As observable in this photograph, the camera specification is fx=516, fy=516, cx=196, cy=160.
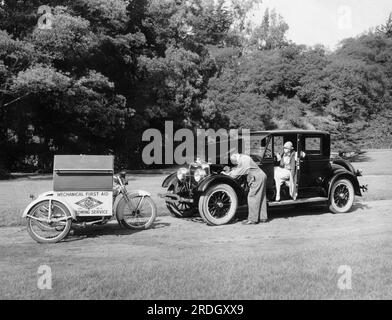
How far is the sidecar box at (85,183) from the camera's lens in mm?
8516

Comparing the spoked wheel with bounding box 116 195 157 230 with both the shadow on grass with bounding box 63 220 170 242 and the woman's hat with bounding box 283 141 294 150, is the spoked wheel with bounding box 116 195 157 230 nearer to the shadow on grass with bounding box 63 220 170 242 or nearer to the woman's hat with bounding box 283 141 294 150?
the shadow on grass with bounding box 63 220 170 242

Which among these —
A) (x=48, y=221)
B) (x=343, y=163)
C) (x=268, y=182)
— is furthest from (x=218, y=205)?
(x=343, y=163)

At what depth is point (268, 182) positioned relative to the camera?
10.8 metres

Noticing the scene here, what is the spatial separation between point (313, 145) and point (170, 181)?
3.34 m

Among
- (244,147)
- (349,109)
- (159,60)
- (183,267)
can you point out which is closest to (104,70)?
(159,60)

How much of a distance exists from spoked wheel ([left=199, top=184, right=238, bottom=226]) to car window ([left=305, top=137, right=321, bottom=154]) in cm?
235

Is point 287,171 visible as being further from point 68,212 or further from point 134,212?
point 68,212

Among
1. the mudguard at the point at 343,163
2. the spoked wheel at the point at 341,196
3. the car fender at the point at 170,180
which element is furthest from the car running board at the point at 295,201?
the car fender at the point at 170,180

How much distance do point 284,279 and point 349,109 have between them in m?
33.2

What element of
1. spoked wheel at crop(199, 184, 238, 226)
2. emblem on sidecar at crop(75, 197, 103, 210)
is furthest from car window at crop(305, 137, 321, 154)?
emblem on sidecar at crop(75, 197, 103, 210)

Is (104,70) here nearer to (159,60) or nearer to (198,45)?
(159,60)

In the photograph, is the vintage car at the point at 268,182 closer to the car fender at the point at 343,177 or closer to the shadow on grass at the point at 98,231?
the car fender at the point at 343,177

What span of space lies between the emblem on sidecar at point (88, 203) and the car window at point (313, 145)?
5.10 meters

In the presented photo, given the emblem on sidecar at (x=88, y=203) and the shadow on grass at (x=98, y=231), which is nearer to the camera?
the emblem on sidecar at (x=88, y=203)
